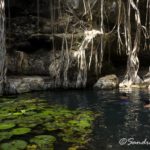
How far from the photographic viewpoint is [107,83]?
10031 millimetres

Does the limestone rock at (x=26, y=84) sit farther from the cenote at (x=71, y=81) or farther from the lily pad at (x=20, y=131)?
the lily pad at (x=20, y=131)

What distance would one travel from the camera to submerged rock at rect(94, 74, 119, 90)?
9992 mm

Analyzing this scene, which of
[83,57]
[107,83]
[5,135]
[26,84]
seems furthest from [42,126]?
[107,83]

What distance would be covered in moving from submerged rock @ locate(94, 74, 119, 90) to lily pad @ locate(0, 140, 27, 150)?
5699 mm

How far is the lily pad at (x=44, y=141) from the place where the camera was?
447 centimetres

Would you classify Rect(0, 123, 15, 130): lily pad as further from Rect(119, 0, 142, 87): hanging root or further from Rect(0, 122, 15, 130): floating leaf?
Rect(119, 0, 142, 87): hanging root

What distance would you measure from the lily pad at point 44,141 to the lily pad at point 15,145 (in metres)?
0.18

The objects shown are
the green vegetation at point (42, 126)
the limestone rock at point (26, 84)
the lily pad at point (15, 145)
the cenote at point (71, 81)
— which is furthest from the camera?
the limestone rock at point (26, 84)

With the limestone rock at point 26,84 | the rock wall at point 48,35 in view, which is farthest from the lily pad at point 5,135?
the rock wall at point 48,35

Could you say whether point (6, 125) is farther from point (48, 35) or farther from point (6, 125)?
point (48, 35)

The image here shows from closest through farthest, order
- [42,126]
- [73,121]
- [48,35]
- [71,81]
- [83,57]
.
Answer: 1. [42,126]
2. [73,121]
3. [83,57]
4. [71,81]
5. [48,35]

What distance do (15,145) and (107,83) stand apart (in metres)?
5.92

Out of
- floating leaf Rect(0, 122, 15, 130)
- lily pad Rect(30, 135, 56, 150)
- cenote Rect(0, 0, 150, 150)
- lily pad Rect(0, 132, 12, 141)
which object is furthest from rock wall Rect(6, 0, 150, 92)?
lily pad Rect(30, 135, 56, 150)

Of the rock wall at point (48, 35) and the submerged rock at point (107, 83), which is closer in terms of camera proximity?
the submerged rock at point (107, 83)
